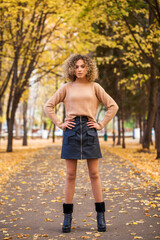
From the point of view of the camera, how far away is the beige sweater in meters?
4.64

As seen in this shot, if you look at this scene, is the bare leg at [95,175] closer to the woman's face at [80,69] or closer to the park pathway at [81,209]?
the park pathway at [81,209]

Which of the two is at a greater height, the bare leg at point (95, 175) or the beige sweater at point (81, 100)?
the beige sweater at point (81, 100)

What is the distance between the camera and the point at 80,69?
15.7ft

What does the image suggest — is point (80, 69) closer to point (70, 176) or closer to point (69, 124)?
point (69, 124)

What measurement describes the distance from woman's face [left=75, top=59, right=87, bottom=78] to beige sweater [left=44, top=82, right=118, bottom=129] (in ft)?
0.37

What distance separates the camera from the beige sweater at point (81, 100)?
464cm

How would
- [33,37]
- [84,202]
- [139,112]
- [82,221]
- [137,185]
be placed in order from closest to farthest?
1. [82,221]
2. [84,202]
3. [137,185]
4. [33,37]
5. [139,112]

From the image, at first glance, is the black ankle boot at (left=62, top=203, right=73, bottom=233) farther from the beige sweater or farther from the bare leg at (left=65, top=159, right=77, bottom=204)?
the beige sweater

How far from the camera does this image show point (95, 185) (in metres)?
4.72

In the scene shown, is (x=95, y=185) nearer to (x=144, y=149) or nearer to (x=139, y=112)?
(x=144, y=149)

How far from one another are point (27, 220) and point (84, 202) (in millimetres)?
1584

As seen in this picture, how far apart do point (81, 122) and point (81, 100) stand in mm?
270

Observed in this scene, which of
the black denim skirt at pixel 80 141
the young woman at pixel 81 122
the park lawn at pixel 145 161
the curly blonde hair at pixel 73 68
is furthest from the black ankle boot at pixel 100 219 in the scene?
the park lawn at pixel 145 161

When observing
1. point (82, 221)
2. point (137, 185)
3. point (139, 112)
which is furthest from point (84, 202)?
point (139, 112)
